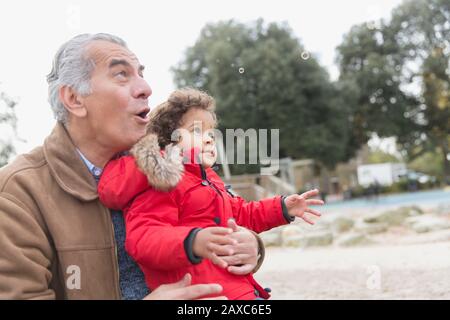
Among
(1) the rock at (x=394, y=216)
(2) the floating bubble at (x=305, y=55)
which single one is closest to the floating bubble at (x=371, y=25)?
(2) the floating bubble at (x=305, y=55)

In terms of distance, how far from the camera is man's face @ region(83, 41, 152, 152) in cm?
153

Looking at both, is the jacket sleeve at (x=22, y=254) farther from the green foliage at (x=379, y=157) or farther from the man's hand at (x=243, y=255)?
the green foliage at (x=379, y=157)

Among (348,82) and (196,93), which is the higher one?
(348,82)

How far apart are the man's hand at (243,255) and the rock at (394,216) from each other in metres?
9.77

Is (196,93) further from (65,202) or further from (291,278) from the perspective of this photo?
(291,278)

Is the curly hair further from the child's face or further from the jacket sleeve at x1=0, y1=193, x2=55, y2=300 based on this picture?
the jacket sleeve at x1=0, y1=193, x2=55, y2=300

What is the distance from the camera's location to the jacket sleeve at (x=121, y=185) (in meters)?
1.40

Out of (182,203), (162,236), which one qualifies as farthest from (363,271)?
(162,236)

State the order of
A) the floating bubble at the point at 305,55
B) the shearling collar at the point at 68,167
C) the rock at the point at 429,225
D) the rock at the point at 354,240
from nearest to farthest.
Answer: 1. the shearling collar at the point at 68,167
2. the rock at the point at 354,240
3. the rock at the point at 429,225
4. the floating bubble at the point at 305,55

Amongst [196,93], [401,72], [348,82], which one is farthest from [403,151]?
[196,93]

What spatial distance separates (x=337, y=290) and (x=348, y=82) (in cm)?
1876

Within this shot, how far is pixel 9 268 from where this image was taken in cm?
129

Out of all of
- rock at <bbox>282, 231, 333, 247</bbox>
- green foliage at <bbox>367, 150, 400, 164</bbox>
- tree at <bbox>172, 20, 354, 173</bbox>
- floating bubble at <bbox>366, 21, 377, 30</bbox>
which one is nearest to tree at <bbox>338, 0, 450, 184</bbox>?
floating bubble at <bbox>366, 21, 377, 30</bbox>

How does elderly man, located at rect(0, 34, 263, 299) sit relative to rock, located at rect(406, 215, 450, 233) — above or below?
above
